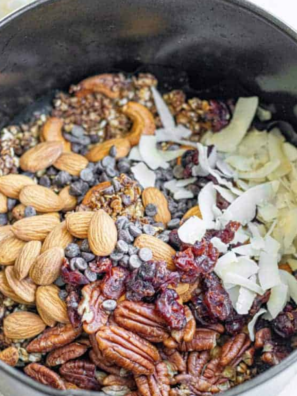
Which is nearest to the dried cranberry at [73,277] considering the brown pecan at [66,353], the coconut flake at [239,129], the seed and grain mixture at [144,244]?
the seed and grain mixture at [144,244]

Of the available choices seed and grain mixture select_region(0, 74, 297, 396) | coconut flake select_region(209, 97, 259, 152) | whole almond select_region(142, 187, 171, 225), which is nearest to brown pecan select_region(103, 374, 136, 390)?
seed and grain mixture select_region(0, 74, 297, 396)

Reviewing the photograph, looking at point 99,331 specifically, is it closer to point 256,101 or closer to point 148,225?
point 148,225

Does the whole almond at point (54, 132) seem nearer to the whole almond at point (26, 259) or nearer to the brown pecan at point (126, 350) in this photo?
the whole almond at point (26, 259)

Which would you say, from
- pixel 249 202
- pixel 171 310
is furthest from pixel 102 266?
pixel 249 202

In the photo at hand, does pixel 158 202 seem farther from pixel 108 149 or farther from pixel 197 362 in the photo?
pixel 197 362

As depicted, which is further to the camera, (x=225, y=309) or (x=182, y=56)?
(x=182, y=56)

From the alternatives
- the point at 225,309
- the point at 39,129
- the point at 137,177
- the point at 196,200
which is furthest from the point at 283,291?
the point at 39,129

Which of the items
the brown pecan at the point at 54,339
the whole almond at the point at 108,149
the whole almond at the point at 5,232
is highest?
the whole almond at the point at 108,149
